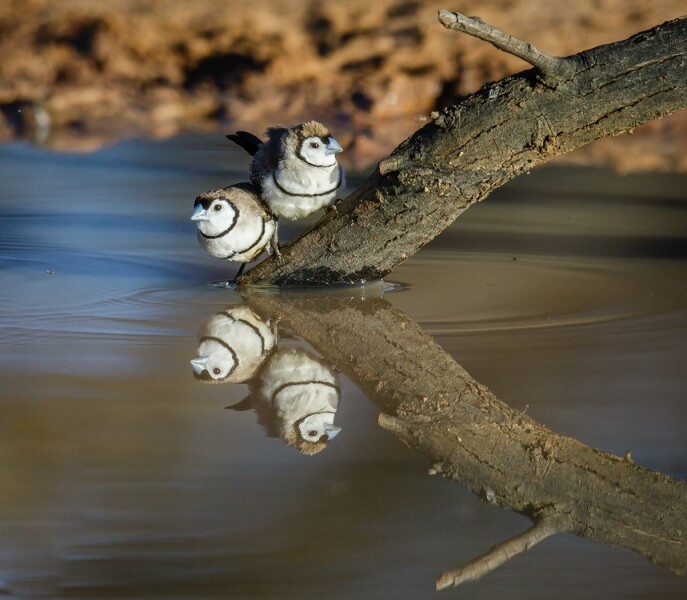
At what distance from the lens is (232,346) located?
12.5 ft

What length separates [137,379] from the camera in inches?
133

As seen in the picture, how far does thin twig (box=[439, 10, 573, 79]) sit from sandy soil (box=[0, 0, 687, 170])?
571 centimetres

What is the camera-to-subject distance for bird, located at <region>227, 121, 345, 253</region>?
452 cm

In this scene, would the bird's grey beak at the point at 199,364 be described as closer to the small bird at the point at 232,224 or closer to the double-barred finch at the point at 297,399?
the double-barred finch at the point at 297,399

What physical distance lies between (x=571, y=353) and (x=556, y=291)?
2.99ft

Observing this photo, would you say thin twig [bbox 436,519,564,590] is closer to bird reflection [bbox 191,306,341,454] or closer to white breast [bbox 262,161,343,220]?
bird reflection [bbox 191,306,341,454]

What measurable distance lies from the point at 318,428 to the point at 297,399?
251 mm

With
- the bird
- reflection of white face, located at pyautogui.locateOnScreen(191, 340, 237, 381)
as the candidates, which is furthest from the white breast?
reflection of white face, located at pyautogui.locateOnScreen(191, 340, 237, 381)

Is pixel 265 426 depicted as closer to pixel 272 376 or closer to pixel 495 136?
pixel 272 376

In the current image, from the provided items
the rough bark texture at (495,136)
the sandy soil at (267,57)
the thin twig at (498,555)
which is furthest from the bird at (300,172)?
the sandy soil at (267,57)

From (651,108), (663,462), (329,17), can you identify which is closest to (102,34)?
(329,17)

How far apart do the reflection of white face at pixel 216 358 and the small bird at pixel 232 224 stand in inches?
31.5

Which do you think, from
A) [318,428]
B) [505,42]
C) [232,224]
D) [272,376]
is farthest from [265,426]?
[232,224]

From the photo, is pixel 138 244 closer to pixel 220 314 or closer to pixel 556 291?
pixel 220 314
